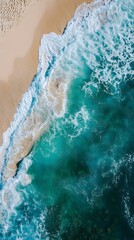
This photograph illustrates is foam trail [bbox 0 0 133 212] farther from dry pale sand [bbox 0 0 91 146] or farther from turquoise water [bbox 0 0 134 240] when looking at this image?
dry pale sand [bbox 0 0 91 146]

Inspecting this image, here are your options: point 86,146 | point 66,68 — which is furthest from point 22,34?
point 86,146

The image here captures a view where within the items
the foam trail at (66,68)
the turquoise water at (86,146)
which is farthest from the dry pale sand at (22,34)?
the turquoise water at (86,146)

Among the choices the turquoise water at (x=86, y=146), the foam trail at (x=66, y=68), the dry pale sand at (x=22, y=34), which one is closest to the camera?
the dry pale sand at (x=22, y=34)

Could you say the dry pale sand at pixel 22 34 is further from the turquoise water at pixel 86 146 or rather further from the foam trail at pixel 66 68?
the turquoise water at pixel 86 146

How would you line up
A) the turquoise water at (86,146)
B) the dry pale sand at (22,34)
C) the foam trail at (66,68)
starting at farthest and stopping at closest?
the turquoise water at (86,146)
the foam trail at (66,68)
the dry pale sand at (22,34)

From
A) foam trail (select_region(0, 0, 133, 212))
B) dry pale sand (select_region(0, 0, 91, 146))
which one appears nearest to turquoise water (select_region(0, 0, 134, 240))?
foam trail (select_region(0, 0, 133, 212))

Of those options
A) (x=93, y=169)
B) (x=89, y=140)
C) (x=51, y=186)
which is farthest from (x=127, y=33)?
(x=51, y=186)
